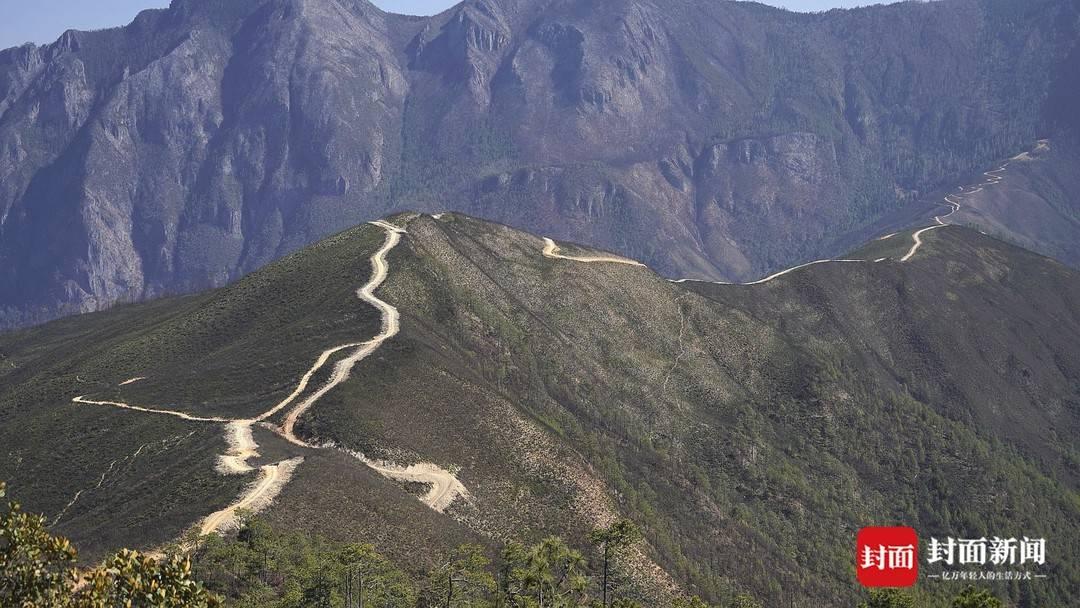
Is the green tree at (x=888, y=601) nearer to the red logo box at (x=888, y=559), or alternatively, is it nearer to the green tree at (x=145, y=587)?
the red logo box at (x=888, y=559)

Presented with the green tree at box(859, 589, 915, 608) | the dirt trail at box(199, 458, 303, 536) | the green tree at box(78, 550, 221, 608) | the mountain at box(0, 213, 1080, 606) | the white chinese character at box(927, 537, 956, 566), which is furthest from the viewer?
the mountain at box(0, 213, 1080, 606)

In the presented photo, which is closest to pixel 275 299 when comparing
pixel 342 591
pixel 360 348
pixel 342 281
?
pixel 342 281

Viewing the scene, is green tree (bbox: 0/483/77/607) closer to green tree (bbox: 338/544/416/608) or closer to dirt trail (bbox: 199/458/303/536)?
green tree (bbox: 338/544/416/608)

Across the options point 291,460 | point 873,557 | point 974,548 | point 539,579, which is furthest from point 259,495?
point 974,548

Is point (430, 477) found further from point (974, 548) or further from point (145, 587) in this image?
point (145, 587)

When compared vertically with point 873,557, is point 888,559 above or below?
below

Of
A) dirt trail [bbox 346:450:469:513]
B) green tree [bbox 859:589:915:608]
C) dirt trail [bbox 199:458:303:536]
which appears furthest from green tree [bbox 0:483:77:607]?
dirt trail [bbox 346:450:469:513]
